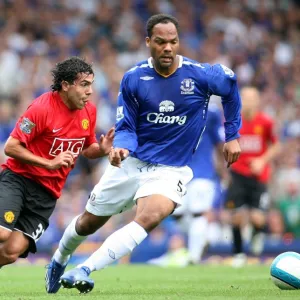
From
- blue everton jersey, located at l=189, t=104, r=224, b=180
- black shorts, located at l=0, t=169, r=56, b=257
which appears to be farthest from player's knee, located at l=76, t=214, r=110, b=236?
blue everton jersey, located at l=189, t=104, r=224, b=180

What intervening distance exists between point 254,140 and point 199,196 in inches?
53.4

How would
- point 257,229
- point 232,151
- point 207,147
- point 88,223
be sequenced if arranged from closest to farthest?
point 232,151
point 88,223
point 207,147
point 257,229

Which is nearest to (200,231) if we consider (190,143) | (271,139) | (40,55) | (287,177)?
(271,139)

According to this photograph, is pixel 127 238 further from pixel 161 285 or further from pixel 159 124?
pixel 161 285

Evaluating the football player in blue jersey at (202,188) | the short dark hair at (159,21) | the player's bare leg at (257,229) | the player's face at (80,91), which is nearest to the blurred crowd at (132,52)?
the player's bare leg at (257,229)

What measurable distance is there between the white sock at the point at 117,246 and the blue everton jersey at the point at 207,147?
6.01 metres

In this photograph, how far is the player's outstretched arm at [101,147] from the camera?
8547 millimetres

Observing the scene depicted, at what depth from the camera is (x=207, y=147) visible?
1381cm

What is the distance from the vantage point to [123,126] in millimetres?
8078

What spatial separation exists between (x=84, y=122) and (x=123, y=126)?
1.58 feet

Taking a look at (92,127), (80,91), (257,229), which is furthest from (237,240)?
(80,91)

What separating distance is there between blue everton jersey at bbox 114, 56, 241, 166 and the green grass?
1.23m

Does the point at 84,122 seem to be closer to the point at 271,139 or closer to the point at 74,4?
the point at 271,139

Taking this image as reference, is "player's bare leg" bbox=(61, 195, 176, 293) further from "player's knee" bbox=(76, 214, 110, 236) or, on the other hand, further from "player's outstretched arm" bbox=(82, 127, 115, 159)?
"player's outstretched arm" bbox=(82, 127, 115, 159)
